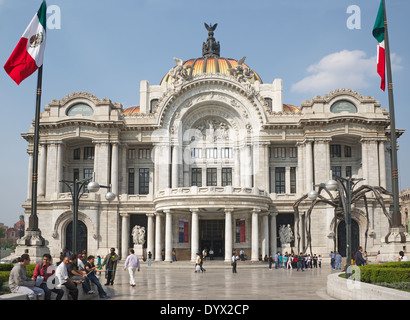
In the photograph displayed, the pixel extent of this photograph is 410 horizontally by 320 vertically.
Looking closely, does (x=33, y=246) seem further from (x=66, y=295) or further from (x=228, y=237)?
(x=228, y=237)

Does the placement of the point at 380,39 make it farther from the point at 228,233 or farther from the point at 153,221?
the point at 153,221

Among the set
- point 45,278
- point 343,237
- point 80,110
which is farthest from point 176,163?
point 45,278

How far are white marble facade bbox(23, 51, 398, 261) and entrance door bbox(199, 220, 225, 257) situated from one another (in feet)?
0.38

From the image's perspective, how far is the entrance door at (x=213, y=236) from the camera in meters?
57.6

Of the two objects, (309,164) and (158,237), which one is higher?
(309,164)

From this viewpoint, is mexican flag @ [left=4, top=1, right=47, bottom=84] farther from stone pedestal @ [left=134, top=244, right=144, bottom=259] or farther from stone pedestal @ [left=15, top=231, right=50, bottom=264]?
stone pedestal @ [left=134, top=244, right=144, bottom=259]

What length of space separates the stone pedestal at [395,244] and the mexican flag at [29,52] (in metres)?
22.1

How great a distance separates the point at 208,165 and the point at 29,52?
36474 mm

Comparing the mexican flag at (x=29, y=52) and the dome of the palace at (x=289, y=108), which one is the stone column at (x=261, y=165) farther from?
the mexican flag at (x=29, y=52)

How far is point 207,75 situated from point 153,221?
18.6m

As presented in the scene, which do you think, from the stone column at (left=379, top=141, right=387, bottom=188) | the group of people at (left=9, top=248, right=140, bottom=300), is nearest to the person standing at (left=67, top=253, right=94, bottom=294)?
the group of people at (left=9, top=248, right=140, bottom=300)

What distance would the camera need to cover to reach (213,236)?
5769 cm
